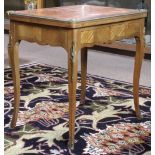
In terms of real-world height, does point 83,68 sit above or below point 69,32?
below

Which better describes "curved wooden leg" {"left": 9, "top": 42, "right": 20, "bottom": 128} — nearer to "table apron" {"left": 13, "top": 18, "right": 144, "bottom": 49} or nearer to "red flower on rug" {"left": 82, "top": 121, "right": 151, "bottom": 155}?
"table apron" {"left": 13, "top": 18, "right": 144, "bottom": 49}

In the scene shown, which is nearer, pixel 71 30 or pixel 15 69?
pixel 71 30

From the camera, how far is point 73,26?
1.67 m

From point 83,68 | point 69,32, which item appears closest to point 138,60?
point 83,68

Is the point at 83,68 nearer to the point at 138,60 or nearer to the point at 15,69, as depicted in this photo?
the point at 138,60

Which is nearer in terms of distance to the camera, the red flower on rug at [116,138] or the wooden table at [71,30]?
the wooden table at [71,30]

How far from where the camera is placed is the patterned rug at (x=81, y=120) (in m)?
1.86

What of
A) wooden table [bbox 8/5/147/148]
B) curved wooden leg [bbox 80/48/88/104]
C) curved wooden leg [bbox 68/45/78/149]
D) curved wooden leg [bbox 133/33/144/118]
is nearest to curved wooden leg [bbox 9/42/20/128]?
wooden table [bbox 8/5/147/148]

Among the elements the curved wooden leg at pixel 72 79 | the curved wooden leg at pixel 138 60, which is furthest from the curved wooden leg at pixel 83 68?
the curved wooden leg at pixel 72 79

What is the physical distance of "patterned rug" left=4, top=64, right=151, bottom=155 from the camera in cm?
186

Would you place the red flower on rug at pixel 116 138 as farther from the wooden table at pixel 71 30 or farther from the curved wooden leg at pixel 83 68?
the curved wooden leg at pixel 83 68

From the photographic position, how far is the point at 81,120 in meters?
2.24

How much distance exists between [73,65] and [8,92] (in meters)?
1.22
